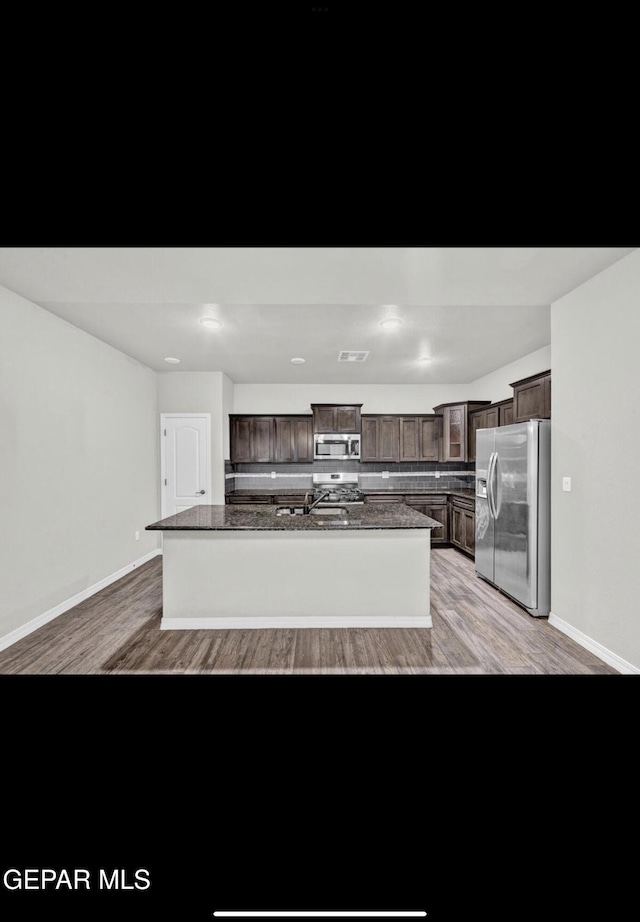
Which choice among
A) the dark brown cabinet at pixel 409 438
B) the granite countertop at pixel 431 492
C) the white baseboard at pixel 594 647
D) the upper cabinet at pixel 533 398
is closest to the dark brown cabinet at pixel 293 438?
the granite countertop at pixel 431 492

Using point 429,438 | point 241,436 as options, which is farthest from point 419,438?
point 241,436

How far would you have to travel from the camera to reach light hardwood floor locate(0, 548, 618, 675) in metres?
2.46

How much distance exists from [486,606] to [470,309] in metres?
2.58

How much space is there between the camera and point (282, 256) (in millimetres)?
2203

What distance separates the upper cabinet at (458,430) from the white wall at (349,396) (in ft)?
1.42

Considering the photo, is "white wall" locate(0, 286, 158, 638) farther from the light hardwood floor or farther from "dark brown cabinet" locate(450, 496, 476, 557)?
"dark brown cabinet" locate(450, 496, 476, 557)

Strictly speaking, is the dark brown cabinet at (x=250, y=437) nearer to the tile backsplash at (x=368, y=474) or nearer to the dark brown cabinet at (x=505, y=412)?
the tile backsplash at (x=368, y=474)

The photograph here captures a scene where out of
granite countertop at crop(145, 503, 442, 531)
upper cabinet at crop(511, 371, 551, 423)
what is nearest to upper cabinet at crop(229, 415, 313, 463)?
granite countertop at crop(145, 503, 442, 531)

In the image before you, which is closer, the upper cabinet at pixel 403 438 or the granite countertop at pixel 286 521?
the granite countertop at pixel 286 521

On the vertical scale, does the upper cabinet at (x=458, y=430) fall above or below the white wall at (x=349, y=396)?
below

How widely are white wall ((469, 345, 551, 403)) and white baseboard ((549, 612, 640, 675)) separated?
2546 mm

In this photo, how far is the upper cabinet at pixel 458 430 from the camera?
18.8 feet
